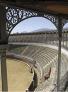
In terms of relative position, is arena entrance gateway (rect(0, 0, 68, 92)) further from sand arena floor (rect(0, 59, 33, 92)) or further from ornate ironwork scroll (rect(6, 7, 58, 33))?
sand arena floor (rect(0, 59, 33, 92))

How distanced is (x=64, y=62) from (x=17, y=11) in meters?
14.4

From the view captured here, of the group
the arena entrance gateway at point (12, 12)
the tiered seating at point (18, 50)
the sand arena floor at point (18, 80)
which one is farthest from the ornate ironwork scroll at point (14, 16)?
the tiered seating at point (18, 50)

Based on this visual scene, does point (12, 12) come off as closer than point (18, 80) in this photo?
Yes

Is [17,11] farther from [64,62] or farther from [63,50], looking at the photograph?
[63,50]

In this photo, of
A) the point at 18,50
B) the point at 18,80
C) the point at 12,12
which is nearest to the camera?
the point at 12,12

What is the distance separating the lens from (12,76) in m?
29.6

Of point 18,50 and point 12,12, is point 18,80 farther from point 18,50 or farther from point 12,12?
point 18,50

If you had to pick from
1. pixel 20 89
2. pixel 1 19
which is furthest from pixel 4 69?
pixel 20 89

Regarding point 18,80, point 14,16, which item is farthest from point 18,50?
point 14,16

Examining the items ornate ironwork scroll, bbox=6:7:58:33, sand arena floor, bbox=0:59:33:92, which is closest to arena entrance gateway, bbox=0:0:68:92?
ornate ironwork scroll, bbox=6:7:58:33

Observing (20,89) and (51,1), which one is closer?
(51,1)

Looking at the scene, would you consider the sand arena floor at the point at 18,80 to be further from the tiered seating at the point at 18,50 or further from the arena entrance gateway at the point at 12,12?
the tiered seating at the point at 18,50

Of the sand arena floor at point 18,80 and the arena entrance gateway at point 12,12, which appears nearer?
the arena entrance gateway at point 12,12

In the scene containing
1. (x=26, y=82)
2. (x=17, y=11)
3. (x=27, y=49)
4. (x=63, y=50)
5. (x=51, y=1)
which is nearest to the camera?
(x=51, y=1)
